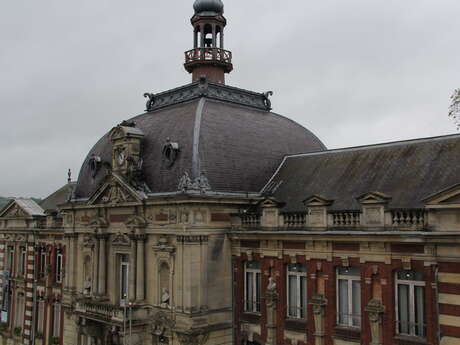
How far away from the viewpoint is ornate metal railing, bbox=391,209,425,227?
834 inches

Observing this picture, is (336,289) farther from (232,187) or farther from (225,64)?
(225,64)

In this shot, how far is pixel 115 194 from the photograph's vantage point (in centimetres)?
3300

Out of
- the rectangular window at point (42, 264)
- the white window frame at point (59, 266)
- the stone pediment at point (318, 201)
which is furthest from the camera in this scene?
the rectangular window at point (42, 264)

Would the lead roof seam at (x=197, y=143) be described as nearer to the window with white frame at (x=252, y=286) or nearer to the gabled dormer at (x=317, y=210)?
the window with white frame at (x=252, y=286)

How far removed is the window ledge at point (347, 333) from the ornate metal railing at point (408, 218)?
17.4 feet

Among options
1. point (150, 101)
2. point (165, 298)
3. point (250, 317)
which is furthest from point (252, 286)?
point (150, 101)

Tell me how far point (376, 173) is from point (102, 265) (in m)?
18.1

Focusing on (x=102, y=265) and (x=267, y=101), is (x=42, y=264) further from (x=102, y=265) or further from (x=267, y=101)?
(x=267, y=101)

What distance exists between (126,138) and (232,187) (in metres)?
7.69

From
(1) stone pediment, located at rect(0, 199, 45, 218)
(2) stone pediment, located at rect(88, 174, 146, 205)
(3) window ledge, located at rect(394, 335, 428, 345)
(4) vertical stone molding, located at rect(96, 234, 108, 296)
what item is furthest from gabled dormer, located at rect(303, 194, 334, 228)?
(1) stone pediment, located at rect(0, 199, 45, 218)

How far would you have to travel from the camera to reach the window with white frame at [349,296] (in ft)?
78.1

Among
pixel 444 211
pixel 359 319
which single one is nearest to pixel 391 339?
pixel 359 319

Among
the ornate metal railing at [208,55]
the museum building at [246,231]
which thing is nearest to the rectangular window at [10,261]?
the museum building at [246,231]

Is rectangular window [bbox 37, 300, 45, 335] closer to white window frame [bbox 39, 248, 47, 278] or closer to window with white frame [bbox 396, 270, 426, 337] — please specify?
white window frame [bbox 39, 248, 47, 278]
